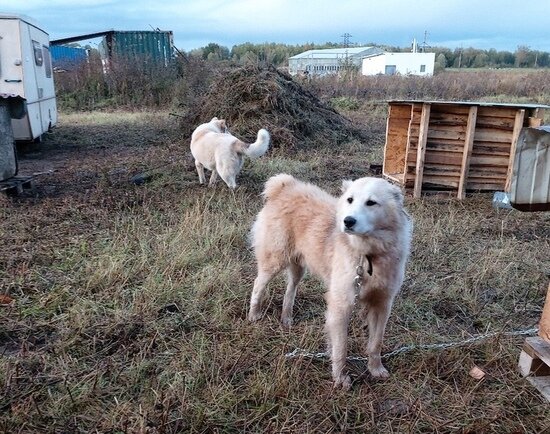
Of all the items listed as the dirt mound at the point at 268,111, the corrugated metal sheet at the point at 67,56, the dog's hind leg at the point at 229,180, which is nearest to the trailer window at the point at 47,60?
the dirt mound at the point at 268,111

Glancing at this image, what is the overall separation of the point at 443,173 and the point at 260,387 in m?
5.10

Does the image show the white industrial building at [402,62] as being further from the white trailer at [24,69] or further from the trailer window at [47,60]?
the white trailer at [24,69]

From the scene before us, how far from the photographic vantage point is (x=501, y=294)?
3758 mm

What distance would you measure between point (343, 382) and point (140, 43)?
21.8m

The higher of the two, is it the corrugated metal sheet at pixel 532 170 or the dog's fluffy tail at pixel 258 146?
the corrugated metal sheet at pixel 532 170

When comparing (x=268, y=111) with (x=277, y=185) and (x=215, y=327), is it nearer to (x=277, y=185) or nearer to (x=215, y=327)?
(x=277, y=185)

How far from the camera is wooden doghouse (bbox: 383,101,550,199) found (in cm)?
621

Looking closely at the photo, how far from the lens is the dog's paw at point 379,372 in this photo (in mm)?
2754

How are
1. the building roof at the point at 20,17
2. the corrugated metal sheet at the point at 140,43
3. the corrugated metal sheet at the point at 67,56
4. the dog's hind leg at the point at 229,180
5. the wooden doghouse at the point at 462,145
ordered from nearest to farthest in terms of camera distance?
A: the wooden doghouse at the point at 462,145
the dog's hind leg at the point at 229,180
the building roof at the point at 20,17
the corrugated metal sheet at the point at 67,56
the corrugated metal sheet at the point at 140,43

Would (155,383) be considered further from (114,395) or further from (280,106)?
(280,106)

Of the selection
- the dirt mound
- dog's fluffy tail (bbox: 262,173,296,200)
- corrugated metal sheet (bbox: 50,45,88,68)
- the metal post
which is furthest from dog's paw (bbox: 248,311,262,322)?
corrugated metal sheet (bbox: 50,45,88,68)

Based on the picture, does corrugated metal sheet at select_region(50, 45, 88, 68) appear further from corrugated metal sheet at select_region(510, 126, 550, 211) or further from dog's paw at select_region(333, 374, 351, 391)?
corrugated metal sheet at select_region(510, 126, 550, 211)

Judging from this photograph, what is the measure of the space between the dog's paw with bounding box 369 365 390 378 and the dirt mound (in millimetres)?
7456

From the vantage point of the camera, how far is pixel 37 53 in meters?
9.85
